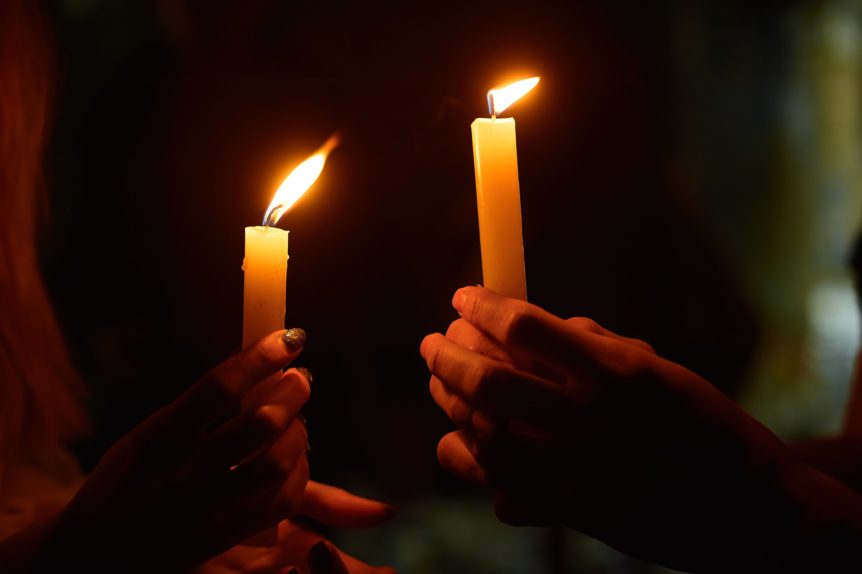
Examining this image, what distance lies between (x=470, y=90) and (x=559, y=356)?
1.28 metres

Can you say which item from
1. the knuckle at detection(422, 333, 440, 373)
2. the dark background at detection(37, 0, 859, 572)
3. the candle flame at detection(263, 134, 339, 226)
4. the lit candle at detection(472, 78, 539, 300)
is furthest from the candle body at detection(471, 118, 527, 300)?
the dark background at detection(37, 0, 859, 572)

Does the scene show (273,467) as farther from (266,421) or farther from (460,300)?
(460,300)

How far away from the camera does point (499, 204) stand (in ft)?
2.66

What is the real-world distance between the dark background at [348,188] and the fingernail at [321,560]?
108 centimetres

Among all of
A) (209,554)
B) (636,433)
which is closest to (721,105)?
(636,433)

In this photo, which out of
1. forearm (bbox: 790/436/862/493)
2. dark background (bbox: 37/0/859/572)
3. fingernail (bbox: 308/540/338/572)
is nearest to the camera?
fingernail (bbox: 308/540/338/572)

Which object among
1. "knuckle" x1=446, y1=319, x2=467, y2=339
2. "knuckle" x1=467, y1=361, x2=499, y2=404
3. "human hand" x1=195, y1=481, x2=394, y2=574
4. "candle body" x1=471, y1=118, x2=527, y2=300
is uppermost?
"candle body" x1=471, y1=118, x2=527, y2=300

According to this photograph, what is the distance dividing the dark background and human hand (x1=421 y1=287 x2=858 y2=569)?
108 cm

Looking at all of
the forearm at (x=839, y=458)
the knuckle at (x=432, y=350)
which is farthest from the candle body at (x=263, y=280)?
the forearm at (x=839, y=458)

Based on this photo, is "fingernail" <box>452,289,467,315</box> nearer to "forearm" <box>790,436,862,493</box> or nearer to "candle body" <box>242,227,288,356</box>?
"candle body" <box>242,227,288,356</box>

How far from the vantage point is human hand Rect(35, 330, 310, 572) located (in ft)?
2.39

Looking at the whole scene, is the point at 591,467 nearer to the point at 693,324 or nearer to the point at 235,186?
the point at 235,186

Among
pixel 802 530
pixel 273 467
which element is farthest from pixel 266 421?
pixel 802 530

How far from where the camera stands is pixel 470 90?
183 cm
